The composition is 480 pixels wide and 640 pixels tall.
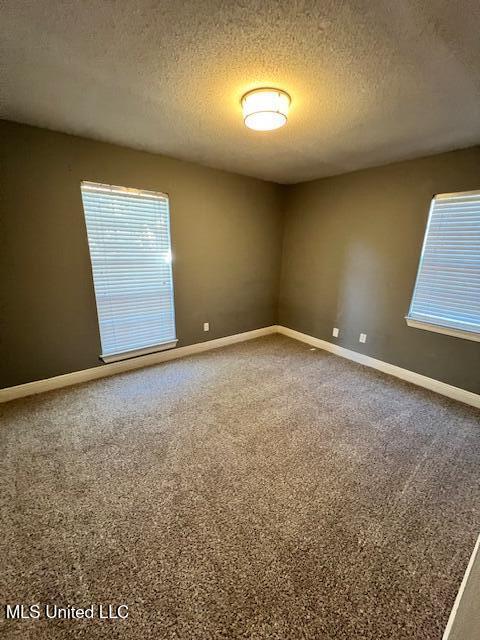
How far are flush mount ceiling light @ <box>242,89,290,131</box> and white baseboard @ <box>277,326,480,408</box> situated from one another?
277 centimetres

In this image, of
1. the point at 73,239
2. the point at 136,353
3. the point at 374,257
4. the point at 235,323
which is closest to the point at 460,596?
the point at 374,257

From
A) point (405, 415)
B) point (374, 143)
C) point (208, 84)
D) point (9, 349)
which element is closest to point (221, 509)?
point (405, 415)

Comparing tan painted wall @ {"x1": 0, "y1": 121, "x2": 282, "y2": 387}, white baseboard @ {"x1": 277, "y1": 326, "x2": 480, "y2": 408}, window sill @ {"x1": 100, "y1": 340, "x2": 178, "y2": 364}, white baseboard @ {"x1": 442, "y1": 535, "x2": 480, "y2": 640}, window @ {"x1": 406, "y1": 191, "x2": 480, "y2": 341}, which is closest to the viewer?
white baseboard @ {"x1": 442, "y1": 535, "x2": 480, "y2": 640}

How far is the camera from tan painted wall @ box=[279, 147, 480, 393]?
2.59m

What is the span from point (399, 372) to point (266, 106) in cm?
292

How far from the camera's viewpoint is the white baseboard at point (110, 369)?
246 centimetres

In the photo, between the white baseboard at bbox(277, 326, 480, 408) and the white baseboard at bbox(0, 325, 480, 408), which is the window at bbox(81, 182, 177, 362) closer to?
the white baseboard at bbox(0, 325, 480, 408)

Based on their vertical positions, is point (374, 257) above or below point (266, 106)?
below

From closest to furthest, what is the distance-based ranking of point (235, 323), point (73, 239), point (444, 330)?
1. point (73, 239)
2. point (444, 330)
3. point (235, 323)

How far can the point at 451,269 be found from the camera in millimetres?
2555

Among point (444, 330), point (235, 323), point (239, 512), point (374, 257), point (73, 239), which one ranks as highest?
point (73, 239)

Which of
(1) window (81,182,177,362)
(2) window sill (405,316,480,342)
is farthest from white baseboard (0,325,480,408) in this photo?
(2) window sill (405,316,480,342)

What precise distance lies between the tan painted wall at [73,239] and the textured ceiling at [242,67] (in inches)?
10.8

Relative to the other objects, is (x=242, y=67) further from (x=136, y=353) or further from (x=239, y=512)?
(x=136, y=353)
